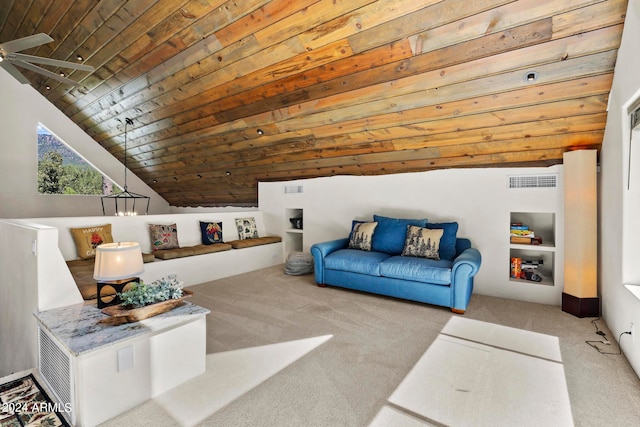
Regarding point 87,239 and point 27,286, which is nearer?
point 27,286

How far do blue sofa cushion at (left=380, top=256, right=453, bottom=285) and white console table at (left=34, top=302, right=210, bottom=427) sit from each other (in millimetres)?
2201

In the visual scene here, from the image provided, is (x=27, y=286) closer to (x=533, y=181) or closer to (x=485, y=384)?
(x=485, y=384)

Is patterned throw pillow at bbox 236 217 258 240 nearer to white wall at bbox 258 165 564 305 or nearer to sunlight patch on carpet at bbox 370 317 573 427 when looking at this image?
white wall at bbox 258 165 564 305

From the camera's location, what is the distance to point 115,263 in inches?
82.4

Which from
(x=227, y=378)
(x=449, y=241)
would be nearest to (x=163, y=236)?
(x=227, y=378)

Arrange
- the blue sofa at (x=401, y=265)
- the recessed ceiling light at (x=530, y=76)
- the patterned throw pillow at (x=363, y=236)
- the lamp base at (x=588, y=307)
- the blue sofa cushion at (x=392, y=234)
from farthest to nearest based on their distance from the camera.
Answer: the patterned throw pillow at (x=363, y=236) < the blue sofa cushion at (x=392, y=234) < the blue sofa at (x=401, y=265) < the lamp base at (x=588, y=307) < the recessed ceiling light at (x=530, y=76)

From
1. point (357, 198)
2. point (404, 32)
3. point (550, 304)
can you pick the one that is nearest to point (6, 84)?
point (357, 198)

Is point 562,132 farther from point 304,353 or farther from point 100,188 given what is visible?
point 100,188

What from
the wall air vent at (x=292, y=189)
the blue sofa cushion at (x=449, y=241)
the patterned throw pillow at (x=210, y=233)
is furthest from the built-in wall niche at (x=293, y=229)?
the blue sofa cushion at (x=449, y=241)

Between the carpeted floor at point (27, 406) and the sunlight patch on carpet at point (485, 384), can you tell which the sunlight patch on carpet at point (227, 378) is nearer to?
the carpeted floor at point (27, 406)

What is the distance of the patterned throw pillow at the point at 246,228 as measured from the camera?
18.3 feet

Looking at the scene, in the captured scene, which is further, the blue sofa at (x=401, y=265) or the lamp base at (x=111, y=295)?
the blue sofa at (x=401, y=265)

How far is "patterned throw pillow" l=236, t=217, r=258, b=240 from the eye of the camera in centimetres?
559

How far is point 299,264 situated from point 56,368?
3300 millimetres
